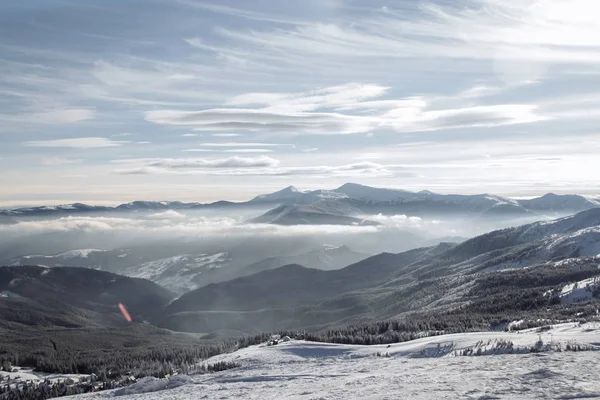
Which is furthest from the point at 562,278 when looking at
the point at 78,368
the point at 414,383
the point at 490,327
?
the point at 414,383

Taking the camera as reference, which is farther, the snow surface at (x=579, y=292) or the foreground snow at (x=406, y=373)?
the snow surface at (x=579, y=292)

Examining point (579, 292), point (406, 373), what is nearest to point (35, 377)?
point (406, 373)

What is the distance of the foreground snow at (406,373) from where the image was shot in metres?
17.2

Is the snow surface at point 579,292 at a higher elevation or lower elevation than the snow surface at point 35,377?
lower

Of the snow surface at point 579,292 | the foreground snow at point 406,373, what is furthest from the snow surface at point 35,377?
the snow surface at point 579,292

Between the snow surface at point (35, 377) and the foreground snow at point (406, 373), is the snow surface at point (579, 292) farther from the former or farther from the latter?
the snow surface at point (35, 377)

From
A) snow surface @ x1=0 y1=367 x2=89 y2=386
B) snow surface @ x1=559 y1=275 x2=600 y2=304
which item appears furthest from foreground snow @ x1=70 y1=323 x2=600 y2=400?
snow surface @ x1=559 y1=275 x2=600 y2=304

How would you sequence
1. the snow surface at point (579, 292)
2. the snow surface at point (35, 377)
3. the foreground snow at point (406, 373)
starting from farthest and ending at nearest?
the snow surface at point (579, 292), the snow surface at point (35, 377), the foreground snow at point (406, 373)

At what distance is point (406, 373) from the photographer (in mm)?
20797

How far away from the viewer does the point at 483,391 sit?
16688 mm

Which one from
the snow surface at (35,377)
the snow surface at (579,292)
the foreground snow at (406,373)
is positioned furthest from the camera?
the snow surface at (579,292)

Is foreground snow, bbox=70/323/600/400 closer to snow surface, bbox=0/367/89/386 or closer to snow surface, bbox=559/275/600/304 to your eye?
snow surface, bbox=0/367/89/386

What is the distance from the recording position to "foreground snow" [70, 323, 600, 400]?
1719cm

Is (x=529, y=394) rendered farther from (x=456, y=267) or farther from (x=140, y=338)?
(x=456, y=267)
